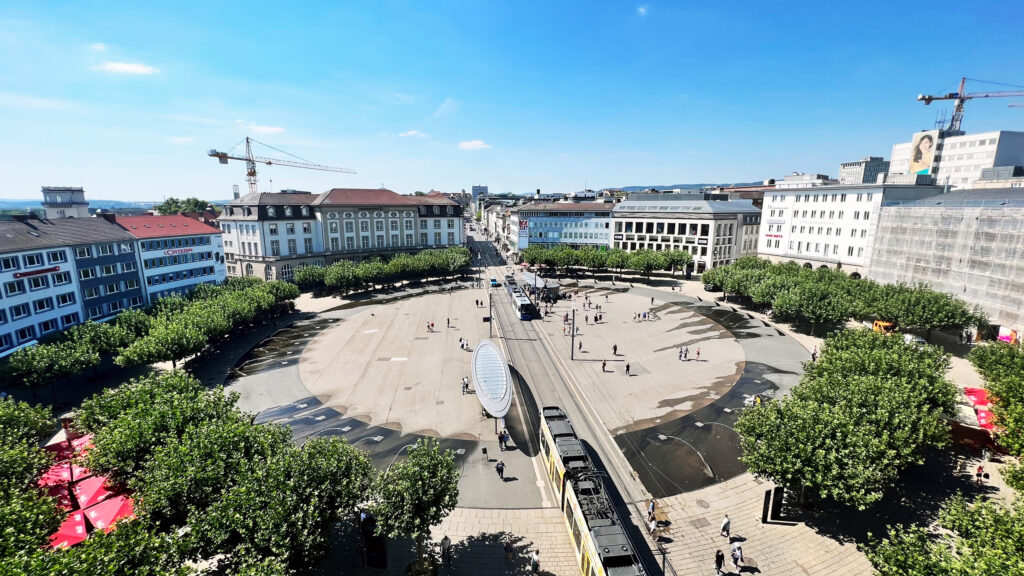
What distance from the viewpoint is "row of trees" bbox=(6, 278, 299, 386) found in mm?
41562

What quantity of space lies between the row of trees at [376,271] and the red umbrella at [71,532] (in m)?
69.5

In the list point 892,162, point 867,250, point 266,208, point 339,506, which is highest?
point 892,162

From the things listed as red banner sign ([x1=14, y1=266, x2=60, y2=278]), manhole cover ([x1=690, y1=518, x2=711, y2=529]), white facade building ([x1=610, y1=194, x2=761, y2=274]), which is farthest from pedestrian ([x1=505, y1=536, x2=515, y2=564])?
white facade building ([x1=610, y1=194, x2=761, y2=274])

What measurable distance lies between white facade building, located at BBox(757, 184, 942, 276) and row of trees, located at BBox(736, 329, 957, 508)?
64.6 m

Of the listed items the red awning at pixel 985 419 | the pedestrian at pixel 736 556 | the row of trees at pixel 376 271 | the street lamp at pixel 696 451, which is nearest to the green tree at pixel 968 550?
the pedestrian at pixel 736 556

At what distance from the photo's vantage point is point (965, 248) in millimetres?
57625

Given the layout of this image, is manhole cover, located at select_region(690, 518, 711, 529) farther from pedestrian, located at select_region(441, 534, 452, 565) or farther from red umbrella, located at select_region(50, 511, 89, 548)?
red umbrella, located at select_region(50, 511, 89, 548)

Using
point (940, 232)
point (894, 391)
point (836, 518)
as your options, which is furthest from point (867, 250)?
point (836, 518)

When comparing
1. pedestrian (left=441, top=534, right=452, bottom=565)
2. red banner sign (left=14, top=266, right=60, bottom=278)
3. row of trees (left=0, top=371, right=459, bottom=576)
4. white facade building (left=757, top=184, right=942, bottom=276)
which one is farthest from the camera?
white facade building (left=757, top=184, right=942, bottom=276)

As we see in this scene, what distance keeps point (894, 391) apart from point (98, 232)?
299 ft

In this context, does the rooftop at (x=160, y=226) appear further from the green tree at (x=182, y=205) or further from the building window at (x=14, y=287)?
the green tree at (x=182, y=205)

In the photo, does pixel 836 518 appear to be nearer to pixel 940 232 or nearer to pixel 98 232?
pixel 940 232

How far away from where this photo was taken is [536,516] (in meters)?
27.6

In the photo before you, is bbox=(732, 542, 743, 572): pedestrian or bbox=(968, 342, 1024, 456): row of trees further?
bbox=(968, 342, 1024, 456): row of trees
